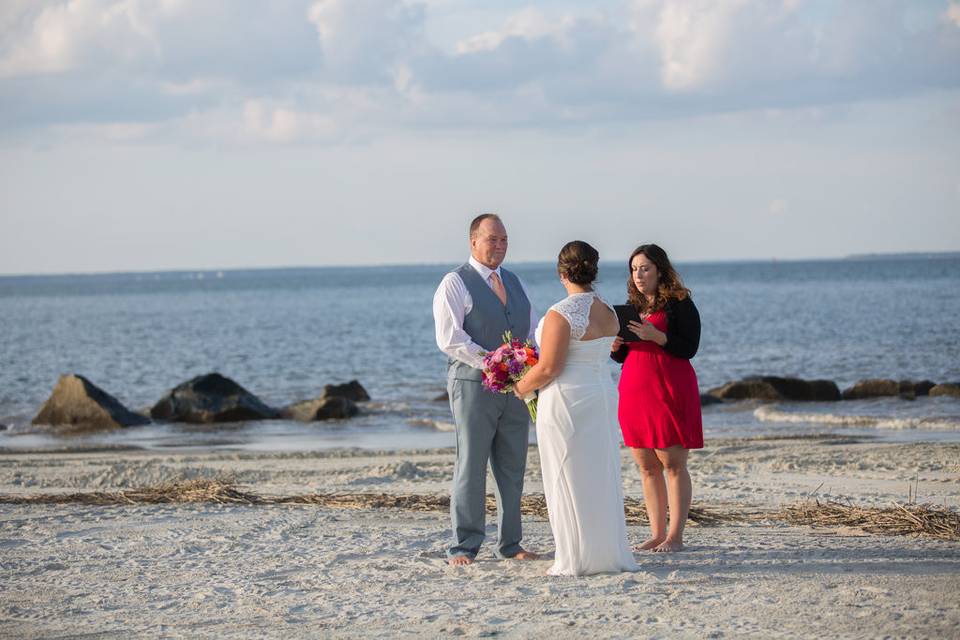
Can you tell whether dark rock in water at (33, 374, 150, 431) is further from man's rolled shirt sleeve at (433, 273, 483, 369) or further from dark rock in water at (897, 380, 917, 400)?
man's rolled shirt sleeve at (433, 273, 483, 369)

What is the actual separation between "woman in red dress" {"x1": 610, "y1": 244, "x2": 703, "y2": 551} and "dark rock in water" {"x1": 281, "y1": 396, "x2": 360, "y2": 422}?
48.8 ft

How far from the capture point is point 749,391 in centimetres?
2305

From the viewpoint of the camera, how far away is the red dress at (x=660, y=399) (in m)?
7.43

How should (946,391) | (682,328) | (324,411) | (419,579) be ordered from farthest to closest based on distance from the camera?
(946,391), (324,411), (682,328), (419,579)

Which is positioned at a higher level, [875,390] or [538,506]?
[538,506]

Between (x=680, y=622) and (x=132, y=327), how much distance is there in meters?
57.2

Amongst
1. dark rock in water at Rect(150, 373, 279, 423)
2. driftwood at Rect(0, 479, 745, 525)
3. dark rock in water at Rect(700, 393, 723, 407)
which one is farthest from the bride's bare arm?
dark rock in water at Rect(150, 373, 279, 423)

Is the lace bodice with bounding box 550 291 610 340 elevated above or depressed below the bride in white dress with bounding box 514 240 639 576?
above

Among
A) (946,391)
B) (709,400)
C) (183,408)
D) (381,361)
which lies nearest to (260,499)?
(183,408)

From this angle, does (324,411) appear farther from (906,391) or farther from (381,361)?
(381,361)

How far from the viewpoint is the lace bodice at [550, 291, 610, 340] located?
677cm

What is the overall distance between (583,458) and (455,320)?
1.16 metres

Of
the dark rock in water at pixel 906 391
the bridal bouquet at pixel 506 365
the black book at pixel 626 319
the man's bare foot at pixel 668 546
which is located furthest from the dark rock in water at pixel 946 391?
the bridal bouquet at pixel 506 365

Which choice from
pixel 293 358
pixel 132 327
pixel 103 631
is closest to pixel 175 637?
pixel 103 631
